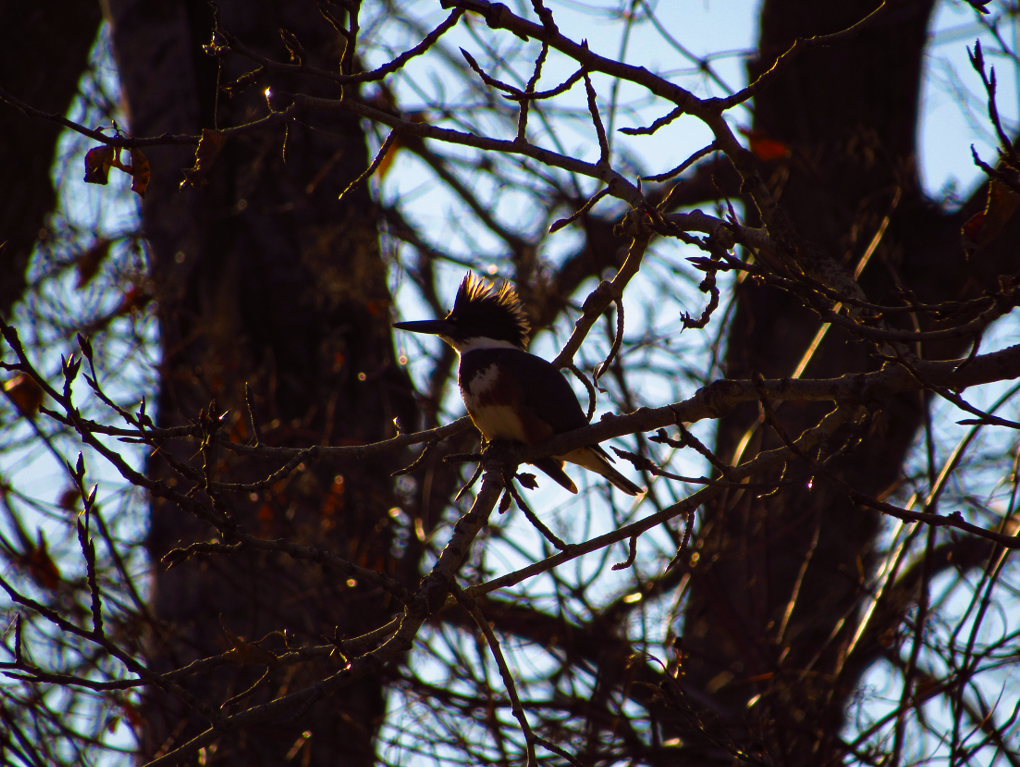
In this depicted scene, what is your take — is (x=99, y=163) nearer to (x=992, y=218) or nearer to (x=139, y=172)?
(x=139, y=172)

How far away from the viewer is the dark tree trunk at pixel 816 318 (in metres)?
4.43

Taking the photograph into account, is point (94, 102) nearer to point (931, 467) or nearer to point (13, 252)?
point (13, 252)

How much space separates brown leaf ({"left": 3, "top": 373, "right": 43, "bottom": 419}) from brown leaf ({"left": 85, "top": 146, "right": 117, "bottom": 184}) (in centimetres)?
169

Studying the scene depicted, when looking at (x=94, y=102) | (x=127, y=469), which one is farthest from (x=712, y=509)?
(x=94, y=102)

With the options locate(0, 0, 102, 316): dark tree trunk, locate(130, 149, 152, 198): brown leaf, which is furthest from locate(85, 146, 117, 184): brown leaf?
locate(0, 0, 102, 316): dark tree trunk

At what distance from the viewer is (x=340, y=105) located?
2.29m

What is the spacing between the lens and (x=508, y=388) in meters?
3.35

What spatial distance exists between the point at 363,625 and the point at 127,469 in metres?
2.43

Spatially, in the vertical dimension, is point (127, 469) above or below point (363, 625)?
below

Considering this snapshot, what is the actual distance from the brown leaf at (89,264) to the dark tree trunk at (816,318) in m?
3.52

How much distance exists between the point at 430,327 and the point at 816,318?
3.21 metres

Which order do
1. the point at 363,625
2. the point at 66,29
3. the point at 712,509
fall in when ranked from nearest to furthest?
the point at 363,625 < the point at 712,509 < the point at 66,29

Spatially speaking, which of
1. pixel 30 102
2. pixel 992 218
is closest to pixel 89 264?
pixel 30 102

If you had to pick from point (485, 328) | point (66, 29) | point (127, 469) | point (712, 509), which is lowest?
point (127, 469)
